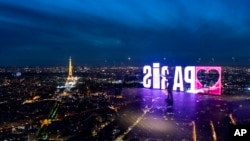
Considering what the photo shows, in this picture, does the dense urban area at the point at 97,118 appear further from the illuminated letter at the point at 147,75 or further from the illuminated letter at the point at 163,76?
the illuminated letter at the point at 163,76

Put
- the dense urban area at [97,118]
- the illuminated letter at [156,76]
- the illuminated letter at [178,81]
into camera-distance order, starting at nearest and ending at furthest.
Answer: the dense urban area at [97,118], the illuminated letter at [178,81], the illuminated letter at [156,76]

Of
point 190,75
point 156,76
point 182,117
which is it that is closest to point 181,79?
point 190,75

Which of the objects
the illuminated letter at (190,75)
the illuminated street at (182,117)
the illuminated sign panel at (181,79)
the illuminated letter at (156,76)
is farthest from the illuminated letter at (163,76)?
the illuminated letter at (190,75)

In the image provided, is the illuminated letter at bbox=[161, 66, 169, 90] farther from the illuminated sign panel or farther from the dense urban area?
the dense urban area

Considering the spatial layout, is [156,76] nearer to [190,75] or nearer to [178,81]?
[178,81]

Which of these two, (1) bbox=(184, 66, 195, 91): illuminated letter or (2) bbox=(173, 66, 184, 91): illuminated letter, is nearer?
(1) bbox=(184, 66, 195, 91): illuminated letter

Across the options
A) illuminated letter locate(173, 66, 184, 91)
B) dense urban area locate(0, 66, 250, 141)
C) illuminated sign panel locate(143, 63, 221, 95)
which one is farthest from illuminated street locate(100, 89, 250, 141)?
illuminated sign panel locate(143, 63, 221, 95)

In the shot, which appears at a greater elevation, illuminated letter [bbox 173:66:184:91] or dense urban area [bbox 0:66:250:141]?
illuminated letter [bbox 173:66:184:91]

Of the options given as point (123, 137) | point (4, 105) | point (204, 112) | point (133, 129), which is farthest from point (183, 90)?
point (4, 105)

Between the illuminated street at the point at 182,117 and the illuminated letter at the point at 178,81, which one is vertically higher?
the illuminated letter at the point at 178,81
